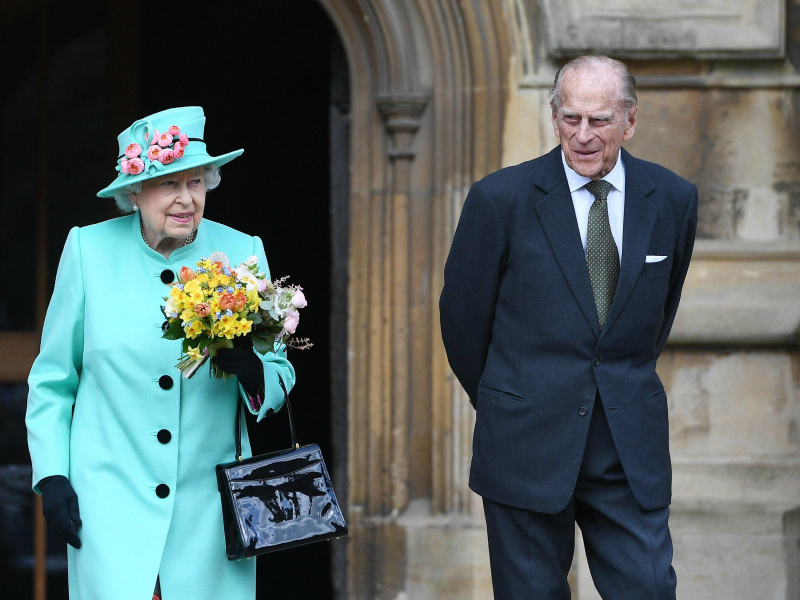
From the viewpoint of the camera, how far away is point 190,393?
2.96 metres

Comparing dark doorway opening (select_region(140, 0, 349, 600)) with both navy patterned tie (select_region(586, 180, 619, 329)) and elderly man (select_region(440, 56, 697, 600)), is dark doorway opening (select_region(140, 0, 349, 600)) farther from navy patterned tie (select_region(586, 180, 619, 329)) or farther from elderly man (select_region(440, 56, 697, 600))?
navy patterned tie (select_region(586, 180, 619, 329))

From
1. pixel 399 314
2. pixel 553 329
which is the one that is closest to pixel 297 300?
pixel 553 329

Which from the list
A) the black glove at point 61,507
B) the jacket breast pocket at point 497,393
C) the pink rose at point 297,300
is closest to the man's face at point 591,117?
the jacket breast pocket at point 497,393

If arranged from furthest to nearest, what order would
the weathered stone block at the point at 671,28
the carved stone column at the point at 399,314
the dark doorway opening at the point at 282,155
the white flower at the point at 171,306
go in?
the dark doorway opening at the point at 282,155, the carved stone column at the point at 399,314, the weathered stone block at the point at 671,28, the white flower at the point at 171,306

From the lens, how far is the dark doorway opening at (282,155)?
625 cm

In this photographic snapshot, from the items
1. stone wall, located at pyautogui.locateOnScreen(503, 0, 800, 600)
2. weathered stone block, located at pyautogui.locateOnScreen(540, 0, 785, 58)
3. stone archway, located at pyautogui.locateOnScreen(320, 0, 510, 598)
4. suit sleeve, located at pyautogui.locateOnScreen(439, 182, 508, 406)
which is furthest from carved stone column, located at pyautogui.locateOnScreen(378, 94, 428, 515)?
suit sleeve, located at pyautogui.locateOnScreen(439, 182, 508, 406)

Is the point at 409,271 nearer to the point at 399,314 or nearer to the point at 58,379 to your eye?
the point at 399,314

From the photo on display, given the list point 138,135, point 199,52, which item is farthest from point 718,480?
point 199,52

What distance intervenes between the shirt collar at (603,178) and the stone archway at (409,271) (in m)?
1.49

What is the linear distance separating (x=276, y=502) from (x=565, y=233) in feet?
3.12

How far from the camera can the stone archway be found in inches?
176

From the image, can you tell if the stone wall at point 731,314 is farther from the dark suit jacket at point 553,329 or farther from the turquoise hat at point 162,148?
the turquoise hat at point 162,148

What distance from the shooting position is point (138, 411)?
2904mm

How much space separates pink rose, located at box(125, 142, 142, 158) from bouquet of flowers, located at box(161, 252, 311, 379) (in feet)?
1.00
